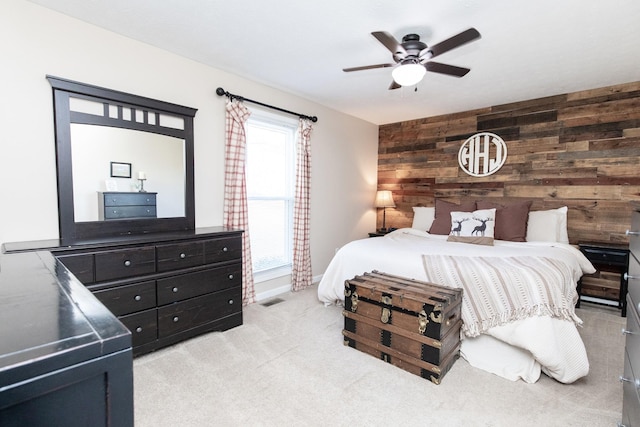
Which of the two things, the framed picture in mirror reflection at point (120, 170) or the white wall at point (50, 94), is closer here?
the white wall at point (50, 94)

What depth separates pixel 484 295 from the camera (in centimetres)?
224

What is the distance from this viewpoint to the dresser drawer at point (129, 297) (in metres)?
2.07

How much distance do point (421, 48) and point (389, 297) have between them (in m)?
1.85

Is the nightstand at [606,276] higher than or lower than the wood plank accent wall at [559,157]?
lower

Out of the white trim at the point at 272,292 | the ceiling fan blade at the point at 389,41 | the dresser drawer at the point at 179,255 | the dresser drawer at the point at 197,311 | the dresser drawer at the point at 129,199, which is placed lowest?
the white trim at the point at 272,292

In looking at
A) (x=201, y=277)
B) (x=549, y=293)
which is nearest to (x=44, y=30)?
(x=201, y=277)

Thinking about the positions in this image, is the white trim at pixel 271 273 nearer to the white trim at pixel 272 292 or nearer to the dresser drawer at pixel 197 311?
the white trim at pixel 272 292

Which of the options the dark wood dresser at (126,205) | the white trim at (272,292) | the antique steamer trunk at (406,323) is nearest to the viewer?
the antique steamer trunk at (406,323)

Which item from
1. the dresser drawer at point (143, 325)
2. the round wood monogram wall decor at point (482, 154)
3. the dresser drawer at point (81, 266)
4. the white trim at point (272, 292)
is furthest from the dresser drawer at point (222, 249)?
the round wood monogram wall decor at point (482, 154)

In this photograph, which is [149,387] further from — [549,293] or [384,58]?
[384,58]

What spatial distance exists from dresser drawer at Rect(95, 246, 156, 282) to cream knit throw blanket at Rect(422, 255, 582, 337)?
7.10ft

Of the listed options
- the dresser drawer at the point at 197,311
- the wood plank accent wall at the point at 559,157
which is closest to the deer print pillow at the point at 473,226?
the wood plank accent wall at the point at 559,157

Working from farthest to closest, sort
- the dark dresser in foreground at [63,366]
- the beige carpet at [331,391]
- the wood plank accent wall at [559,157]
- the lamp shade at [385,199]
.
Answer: the lamp shade at [385,199]
the wood plank accent wall at [559,157]
the beige carpet at [331,391]
the dark dresser in foreground at [63,366]

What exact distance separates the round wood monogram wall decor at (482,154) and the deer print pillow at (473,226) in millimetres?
842
